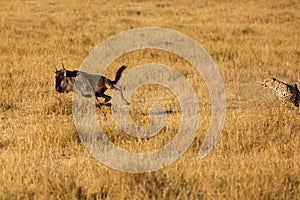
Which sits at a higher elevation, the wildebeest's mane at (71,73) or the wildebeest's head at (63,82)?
the wildebeest's mane at (71,73)

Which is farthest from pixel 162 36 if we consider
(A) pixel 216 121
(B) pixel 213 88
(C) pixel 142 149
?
(C) pixel 142 149

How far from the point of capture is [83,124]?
7402 mm

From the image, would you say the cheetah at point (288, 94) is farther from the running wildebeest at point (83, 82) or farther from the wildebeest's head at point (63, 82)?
the wildebeest's head at point (63, 82)

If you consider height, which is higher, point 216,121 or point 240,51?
point 240,51

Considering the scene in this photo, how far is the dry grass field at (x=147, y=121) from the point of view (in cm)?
480

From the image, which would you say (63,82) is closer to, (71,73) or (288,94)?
(71,73)

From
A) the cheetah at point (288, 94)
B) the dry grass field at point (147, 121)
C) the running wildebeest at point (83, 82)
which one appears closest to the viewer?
the dry grass field at point (147, 121)

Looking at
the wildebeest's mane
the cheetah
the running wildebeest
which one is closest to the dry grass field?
the cheetah

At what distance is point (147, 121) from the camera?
25.1 ft

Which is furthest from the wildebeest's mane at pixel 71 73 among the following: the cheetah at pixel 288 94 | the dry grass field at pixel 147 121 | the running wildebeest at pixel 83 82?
the cheetah at pixel 288 94

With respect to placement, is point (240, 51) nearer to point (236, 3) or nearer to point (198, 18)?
point (198, 18)

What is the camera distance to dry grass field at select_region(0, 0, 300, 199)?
4.80 m

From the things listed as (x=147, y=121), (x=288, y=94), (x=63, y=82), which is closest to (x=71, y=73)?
(x=63, y=82)

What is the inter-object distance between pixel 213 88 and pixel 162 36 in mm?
6457
